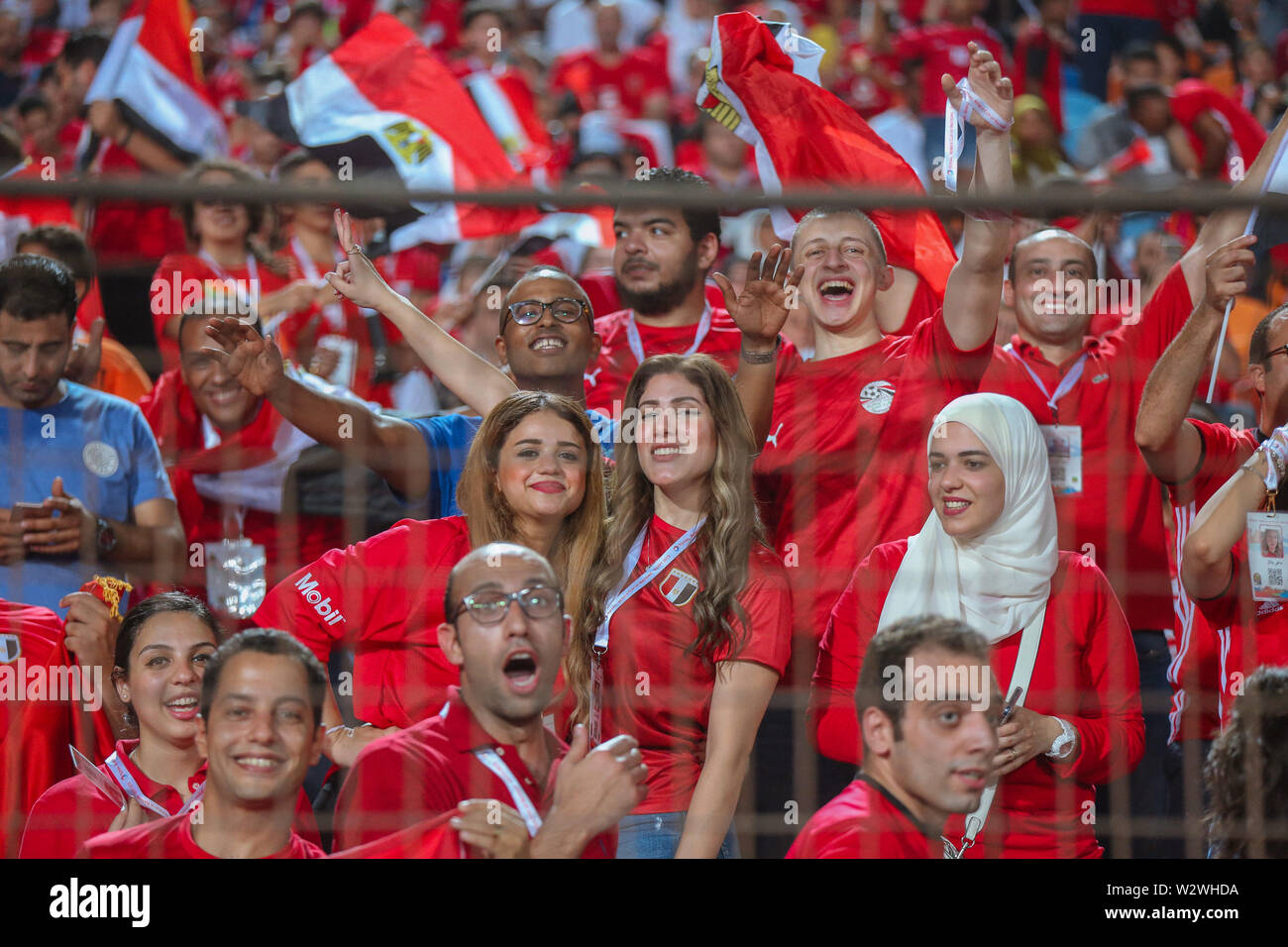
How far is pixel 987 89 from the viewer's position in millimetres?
3059

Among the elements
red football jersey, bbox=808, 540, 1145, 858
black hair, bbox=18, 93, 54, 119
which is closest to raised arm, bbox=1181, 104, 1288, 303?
red football jersey, bbox=808, 540, 1145, 858

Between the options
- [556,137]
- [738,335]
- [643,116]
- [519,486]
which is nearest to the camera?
[519,486]

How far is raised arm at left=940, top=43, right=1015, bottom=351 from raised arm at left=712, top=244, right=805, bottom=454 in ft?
1.10

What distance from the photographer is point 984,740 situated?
2.69 meters

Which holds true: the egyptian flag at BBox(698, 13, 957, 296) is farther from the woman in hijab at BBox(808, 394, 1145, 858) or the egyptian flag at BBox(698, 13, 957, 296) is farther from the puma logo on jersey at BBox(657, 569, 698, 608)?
the puma logo on jersey at BBox(657, 569, 698, 608)

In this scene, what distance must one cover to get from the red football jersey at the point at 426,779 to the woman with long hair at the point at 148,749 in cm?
44

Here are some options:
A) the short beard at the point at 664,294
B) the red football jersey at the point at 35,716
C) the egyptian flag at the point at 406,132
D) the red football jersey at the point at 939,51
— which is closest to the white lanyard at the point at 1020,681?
the short beard at the point at 664,294

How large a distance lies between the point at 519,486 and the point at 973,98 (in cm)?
117

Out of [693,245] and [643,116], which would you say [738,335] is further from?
[643,116]

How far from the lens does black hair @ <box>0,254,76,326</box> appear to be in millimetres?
3309

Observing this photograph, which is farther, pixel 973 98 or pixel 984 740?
pixel 973 98

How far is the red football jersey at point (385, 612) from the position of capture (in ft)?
9.85

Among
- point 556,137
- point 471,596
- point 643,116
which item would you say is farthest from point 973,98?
point 643,116

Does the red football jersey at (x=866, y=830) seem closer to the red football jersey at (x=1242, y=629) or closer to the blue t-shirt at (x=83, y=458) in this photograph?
the red football jersey at (x=1242, y=629)
